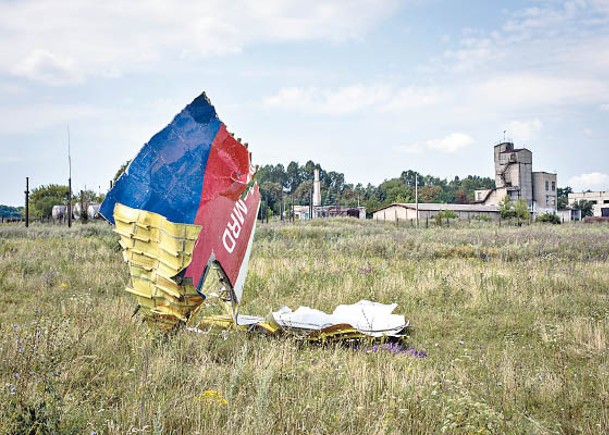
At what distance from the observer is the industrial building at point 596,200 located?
355 ft

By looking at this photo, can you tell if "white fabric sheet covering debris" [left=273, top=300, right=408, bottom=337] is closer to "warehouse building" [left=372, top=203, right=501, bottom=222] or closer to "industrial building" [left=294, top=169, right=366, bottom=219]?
"warehouse building" [left=372, top=203, right=501, bottom=222]

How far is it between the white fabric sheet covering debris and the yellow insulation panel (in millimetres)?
1535

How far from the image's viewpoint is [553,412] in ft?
12.9

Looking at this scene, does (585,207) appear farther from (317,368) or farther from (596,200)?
(317,368)

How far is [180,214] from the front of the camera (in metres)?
4.55

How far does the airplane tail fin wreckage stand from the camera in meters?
4.46

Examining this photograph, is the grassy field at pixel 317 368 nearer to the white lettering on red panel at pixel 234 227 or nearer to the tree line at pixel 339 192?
the white lettering on red panel at pixel 234 227

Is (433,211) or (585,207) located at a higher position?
(585,207)

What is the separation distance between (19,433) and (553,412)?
12.6ft

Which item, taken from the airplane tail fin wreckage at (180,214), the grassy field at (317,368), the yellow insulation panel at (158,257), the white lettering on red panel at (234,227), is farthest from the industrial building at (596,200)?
the yellow insulation panel at (158,257)

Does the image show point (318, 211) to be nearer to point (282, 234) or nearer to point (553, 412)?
point (282, 234)

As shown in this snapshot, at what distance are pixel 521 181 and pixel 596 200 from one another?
48.9 m

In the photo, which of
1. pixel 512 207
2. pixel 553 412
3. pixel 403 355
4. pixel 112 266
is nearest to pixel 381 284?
pixel 403 355

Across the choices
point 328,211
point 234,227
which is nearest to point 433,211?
point 328,211
